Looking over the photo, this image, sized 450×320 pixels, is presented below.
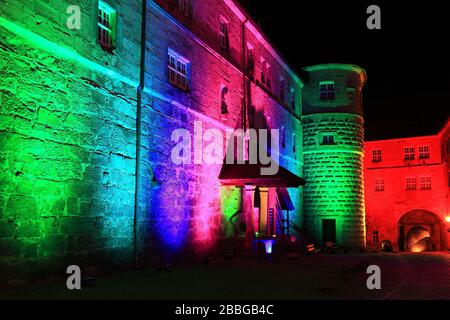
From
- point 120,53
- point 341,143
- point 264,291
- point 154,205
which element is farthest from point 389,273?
point 341,143

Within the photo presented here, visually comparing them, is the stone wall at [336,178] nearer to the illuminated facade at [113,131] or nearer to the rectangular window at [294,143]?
the rectangular window at [294,143]

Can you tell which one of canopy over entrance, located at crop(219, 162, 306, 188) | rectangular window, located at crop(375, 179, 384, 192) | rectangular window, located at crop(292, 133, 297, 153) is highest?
rectangular window, located at crop(292, 133, 297, 153)

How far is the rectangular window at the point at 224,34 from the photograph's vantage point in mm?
→ 21031

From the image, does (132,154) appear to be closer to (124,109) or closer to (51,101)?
(124,109)

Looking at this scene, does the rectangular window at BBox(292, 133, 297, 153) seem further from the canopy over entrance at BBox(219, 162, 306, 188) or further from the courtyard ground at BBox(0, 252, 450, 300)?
the courtyard ground at BBox(0, 252, 450, 300)

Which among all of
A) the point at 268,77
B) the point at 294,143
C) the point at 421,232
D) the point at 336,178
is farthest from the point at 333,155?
the point at 421,232

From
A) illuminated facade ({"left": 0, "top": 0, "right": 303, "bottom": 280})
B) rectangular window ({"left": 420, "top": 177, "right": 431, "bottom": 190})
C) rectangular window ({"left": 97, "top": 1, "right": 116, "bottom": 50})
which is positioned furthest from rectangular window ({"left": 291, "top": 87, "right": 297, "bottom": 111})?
rectangular window ({"left": 97, "top": 1, "right": 116, "bottom": 50})

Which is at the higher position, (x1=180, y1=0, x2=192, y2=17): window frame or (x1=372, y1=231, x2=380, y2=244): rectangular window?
(x1=180, y1=0, x2=192, y2=17): window frame

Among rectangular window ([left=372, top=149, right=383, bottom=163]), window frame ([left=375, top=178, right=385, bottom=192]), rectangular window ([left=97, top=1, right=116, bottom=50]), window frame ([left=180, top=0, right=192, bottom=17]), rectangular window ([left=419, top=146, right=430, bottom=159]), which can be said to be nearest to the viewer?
rectangular window ([left=97, top=1, right=116, bottom=50])

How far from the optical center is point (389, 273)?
48.1 feet

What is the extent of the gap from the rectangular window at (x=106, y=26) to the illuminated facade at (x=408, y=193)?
113 feet

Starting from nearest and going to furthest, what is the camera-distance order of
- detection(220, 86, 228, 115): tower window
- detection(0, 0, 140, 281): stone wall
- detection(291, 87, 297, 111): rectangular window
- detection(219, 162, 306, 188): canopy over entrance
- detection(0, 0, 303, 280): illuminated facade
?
detection(0, 0, 140, 281): stone wall < detection(0, 0, 303, 280): illuminated facade < detection(219, 162, 306, 188): canopy over entrance < detection(220, 86, 228, 115): tower window < detection(291, 87, 297, 111): rectangular window

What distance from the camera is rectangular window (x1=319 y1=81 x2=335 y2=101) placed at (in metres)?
32.8

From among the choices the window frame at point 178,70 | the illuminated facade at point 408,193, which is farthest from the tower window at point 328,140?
the window frame at point 178,70
